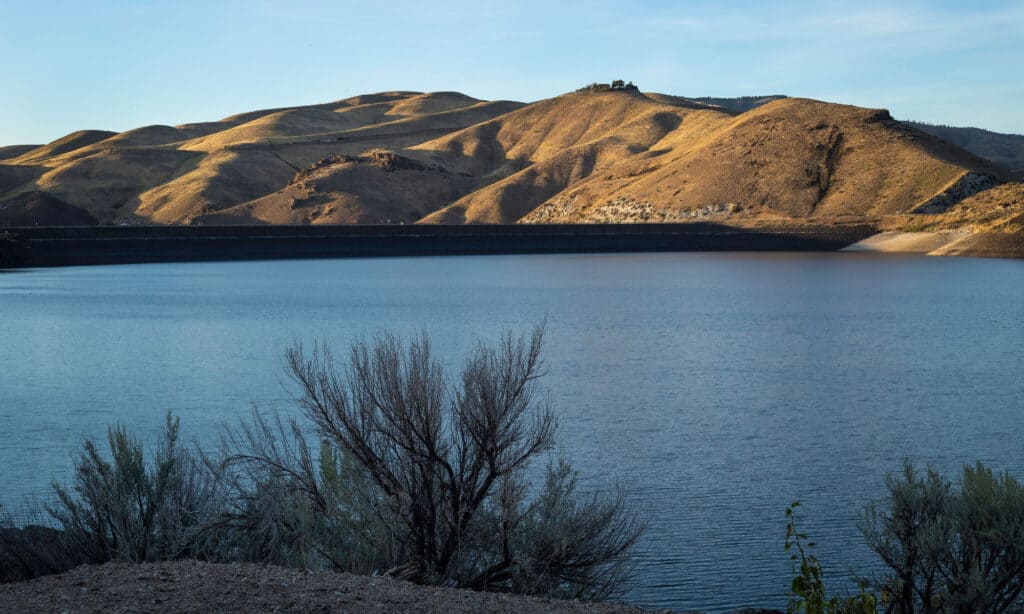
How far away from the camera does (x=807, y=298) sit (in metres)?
54.8

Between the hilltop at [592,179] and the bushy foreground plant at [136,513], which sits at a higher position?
the hilltop at [592,179]

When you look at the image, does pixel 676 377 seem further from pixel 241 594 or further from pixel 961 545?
pixel 241 594

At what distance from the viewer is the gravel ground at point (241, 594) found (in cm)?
805

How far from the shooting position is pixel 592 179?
152m

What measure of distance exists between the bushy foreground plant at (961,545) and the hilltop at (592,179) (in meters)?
88.3

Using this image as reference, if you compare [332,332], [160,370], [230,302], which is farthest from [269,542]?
[230,302]

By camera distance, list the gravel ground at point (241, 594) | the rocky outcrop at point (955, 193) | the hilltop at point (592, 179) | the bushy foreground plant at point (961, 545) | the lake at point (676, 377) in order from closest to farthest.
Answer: the gravel ground at point (241, 594)
the bushy foreground plant at point (961, 545)
the lake at point (676, 377)
the rocky outcrop at point (955, 193)
the hilltop at point (592, 179)

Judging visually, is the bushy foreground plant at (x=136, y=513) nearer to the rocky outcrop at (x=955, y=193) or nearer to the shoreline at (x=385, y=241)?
the shoreline at (x=385, y=241)

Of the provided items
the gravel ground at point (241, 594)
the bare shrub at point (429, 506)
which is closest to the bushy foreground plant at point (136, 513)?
the bare shrub at point (429, 506)

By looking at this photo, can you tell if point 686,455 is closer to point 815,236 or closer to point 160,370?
point 160,370

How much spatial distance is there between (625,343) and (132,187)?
478 ft

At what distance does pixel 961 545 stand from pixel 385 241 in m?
104

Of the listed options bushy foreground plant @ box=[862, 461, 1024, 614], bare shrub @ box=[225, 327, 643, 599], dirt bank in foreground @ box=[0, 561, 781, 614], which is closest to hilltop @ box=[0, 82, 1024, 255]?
bushy foreground plant @ box=[862, 461, 1024, 614]

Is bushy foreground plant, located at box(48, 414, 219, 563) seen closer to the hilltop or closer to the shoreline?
the hilltop
